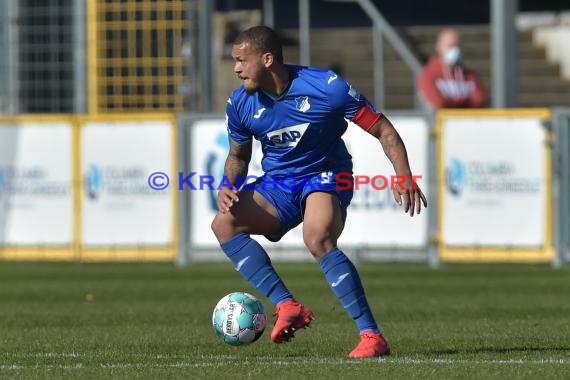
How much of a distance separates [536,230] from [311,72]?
918cm

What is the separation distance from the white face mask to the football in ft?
38.3

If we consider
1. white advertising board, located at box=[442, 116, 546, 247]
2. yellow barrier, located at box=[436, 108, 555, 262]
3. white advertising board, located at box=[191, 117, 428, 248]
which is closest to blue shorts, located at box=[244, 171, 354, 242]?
white advertising board, located at box=[191, 117, 428, 248]

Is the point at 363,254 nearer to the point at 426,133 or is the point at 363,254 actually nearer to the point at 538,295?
the point at 426,133

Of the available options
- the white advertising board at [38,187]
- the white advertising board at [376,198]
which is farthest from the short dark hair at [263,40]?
the white advertising board at [38,187]

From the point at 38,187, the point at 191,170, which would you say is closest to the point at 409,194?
the point at 191,170

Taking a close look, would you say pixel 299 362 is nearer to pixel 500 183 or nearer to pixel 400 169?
pixel 400 169

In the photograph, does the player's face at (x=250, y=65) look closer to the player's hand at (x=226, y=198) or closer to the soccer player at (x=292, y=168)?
the soccer player at (x=292, y=168)

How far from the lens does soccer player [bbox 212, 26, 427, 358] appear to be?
875cm

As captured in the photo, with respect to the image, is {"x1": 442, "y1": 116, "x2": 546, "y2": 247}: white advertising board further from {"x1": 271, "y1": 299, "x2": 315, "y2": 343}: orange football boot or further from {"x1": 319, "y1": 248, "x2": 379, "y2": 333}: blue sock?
{"x1": 319, "y1": 248, "x2": 379, "y2": 333}: blue sock

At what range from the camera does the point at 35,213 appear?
19.0 m

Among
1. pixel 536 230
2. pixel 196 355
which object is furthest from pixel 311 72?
pixel 536 230

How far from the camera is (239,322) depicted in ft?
29.7

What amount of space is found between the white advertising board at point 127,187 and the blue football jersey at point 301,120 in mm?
9721

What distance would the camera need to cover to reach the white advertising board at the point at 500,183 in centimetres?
1767
